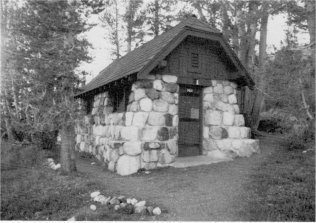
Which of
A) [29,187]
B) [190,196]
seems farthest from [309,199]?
[29,187]

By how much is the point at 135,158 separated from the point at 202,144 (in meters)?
2.81

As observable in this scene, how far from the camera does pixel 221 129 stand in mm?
10156

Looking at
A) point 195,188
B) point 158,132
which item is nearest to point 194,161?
point 158,132

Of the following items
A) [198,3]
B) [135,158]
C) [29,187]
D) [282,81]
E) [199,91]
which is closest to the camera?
[29,187]

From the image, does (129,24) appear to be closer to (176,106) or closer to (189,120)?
(189,120)

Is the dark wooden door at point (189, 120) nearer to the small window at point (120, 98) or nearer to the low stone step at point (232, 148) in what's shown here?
the low stone step at point (232, 148)

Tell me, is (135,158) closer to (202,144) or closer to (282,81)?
(202,144)

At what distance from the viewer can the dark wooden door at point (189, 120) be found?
9.96m

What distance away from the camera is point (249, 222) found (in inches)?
166

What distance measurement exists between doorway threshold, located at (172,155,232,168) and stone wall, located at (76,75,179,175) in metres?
Answer: 0.27

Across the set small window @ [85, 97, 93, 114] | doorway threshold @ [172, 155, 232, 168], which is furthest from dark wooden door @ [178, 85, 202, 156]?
small window @ [85, 97, 93, 114]

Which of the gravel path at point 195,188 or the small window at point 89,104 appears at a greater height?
the small window at point 89,104

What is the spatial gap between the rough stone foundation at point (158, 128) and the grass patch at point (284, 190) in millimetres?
1782

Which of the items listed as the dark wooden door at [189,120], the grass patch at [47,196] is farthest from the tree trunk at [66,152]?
the dark wooden door at [189,120]
